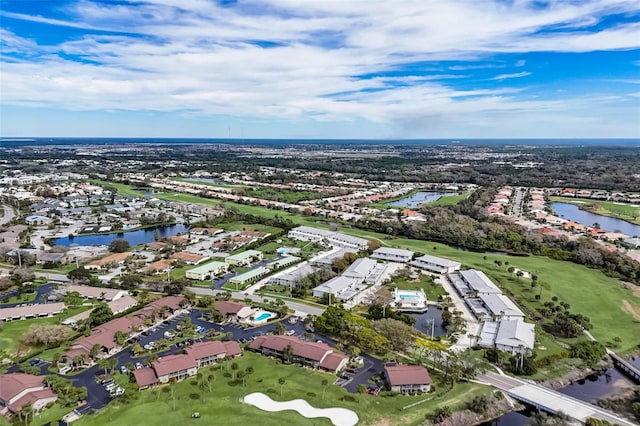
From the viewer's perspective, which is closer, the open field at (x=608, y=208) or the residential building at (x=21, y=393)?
the residential building at (x=21, y=393)

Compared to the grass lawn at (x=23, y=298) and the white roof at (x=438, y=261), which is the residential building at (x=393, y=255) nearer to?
the white roof at (x=438, y=261)

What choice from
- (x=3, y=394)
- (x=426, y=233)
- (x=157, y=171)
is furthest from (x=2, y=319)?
(x=157, y=171)

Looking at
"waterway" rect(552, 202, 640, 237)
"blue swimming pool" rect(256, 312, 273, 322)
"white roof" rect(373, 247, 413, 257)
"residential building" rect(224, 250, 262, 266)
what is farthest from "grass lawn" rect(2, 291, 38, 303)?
"waterway" rect(552, 202, 640, 237)

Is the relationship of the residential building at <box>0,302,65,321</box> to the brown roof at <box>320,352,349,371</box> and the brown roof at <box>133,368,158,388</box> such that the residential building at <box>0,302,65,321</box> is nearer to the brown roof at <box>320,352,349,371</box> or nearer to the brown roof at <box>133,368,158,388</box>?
the brown roof at <box>133,368,158,388</box>

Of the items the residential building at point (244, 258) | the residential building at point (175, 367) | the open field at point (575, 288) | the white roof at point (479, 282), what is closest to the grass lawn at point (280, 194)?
the open field at point (575, 288)

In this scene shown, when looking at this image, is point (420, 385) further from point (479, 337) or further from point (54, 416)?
point (54, 416)
